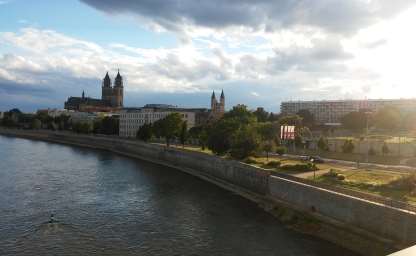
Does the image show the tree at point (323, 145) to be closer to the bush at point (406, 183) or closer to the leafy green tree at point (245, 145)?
the leafy green tree at point (245, 145)

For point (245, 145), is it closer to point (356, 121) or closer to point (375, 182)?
point (375, 182)

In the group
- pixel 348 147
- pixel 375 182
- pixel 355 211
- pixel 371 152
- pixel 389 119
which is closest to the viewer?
pixel 355 211

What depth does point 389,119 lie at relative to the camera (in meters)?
119

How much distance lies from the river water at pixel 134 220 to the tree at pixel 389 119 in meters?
71.8

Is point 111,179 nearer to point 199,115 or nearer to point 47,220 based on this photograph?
point 47,220

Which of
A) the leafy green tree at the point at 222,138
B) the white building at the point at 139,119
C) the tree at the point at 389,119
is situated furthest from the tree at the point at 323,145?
the white building at the point at 139,119

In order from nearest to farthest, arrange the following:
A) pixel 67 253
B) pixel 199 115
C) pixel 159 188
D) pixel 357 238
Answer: pixel 67 253, pixel 357 238, pixel 159 188, pixel 199 115

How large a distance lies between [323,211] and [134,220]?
16.6 metres

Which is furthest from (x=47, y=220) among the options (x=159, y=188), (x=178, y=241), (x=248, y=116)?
(x=248, y=116)

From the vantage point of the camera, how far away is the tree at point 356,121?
131m

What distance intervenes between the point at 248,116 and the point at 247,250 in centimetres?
7205

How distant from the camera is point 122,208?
46.3 metres

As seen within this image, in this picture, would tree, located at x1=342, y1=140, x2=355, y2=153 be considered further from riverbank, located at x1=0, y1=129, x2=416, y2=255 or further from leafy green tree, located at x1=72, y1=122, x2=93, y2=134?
leafy green tree, located at x1=72, y1=122, x2=93, y2=134

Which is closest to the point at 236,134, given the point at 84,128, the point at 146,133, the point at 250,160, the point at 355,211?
the point at 250,160
